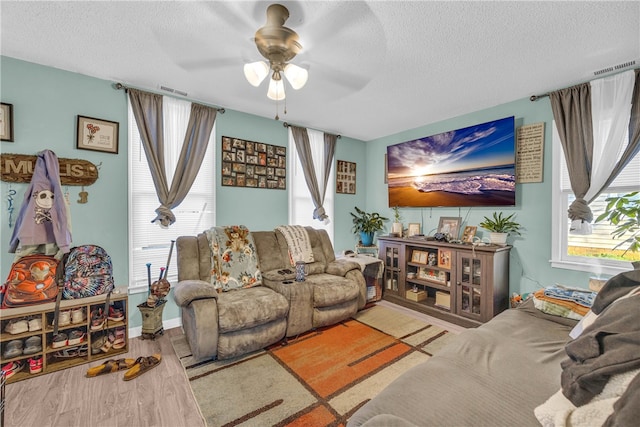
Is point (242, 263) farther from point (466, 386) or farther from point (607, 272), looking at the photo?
point (607, 272)

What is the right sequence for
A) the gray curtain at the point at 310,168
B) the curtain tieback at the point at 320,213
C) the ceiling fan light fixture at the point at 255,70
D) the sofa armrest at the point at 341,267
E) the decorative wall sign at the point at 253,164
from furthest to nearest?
the curtain tieback at the point at 320,213 → the gray curtain at the point at 310,168 → the decorative wall sign at the point at 253,164 → the sofa armrest at the point at 341,267 → the ceiling fan light fixture at the point at 255,70

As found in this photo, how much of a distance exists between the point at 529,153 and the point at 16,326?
4889 millimetres

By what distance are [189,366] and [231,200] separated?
6.07 feet

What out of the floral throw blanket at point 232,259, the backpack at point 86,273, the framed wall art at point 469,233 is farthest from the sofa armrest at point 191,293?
the framed wall art at point 469,233

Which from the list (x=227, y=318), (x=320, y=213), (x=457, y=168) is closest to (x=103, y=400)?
(x=227, y=318)

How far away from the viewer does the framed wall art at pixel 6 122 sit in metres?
2.18

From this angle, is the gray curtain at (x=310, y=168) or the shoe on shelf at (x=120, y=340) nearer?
the shoe on shelf at (x=120, y=340)

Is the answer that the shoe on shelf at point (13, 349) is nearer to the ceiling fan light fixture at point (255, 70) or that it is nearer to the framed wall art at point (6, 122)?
the framed wall art at point (6, 122)

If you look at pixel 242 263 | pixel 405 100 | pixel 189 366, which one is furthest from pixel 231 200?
pixel 405 100

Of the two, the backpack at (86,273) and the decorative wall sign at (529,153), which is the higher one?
the decorative wall sign at (529,153)

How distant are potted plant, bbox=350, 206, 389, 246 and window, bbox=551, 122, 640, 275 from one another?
6.99 ft

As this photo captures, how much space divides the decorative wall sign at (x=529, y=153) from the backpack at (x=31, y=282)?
4.57 metres

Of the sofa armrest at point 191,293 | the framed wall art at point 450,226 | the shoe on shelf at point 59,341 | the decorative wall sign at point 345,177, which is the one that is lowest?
the shoe on shelf at point 59,341

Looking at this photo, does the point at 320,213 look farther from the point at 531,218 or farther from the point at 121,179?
the point at 531,218
